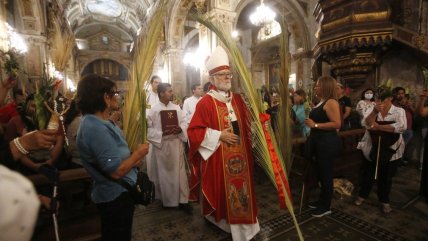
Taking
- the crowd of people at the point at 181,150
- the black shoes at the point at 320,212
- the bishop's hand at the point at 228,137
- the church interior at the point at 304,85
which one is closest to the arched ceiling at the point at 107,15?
the church interior at the point at 304,85

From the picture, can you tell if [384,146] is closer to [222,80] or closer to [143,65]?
[222,80]

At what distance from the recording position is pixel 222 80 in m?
2.55

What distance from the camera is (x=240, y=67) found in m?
1.52

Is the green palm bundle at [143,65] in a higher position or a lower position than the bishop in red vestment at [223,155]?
higher

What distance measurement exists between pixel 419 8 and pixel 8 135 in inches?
301

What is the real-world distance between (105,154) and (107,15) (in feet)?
91.6

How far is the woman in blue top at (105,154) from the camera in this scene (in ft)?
4.84

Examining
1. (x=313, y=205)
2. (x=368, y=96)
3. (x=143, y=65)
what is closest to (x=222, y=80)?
(x=143, y=65)

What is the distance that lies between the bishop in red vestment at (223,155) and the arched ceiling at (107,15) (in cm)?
1617

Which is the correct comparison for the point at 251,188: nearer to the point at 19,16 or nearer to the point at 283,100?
the point at 283,100

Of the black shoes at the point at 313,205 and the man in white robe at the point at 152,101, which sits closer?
the black shoes at the point at 313,205

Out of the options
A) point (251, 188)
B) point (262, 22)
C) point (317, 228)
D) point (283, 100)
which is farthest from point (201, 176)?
point (262, 22)

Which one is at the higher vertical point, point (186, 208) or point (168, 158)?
point (168, 158)

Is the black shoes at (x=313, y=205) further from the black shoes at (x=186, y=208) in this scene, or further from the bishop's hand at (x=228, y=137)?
the bishop's hand at (x=228, y=137)
